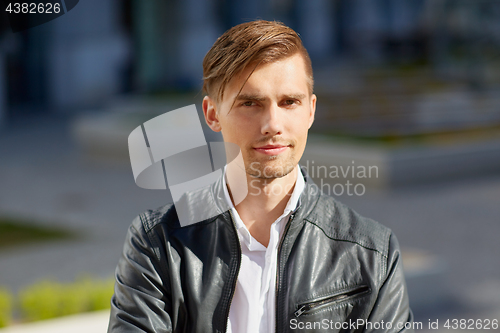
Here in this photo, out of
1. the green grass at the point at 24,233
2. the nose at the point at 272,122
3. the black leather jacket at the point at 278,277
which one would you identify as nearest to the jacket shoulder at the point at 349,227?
the black leather jacket at the point at 278,277

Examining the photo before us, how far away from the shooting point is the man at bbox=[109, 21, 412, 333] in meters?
2.26

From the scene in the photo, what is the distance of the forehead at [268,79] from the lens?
2242mm

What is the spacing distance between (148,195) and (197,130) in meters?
7.87

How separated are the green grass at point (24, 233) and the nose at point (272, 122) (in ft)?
21.1

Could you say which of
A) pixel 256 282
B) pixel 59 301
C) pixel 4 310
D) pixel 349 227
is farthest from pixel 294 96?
pixel 4 310

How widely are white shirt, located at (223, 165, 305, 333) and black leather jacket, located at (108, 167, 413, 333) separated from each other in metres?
0.03

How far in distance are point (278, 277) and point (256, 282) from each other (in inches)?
3.3

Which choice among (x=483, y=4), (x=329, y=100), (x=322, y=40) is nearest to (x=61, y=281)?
(x=329, y=100)

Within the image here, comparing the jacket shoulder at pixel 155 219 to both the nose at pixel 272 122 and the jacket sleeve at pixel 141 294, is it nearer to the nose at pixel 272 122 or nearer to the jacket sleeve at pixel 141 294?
the jacket sleeve at pixel 141 294

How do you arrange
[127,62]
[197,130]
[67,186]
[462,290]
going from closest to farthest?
[197,130] → [462,290] → [67,186] → [127,62]

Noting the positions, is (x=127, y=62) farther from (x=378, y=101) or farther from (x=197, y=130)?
(x=197, y=130)

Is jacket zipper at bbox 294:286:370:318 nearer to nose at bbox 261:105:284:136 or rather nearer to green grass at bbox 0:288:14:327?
nose at bbox 261:105:284:136

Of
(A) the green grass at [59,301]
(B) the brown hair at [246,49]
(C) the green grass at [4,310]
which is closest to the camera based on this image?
(B) the brown hair at [246,49]

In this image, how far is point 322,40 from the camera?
27500 millimetres
